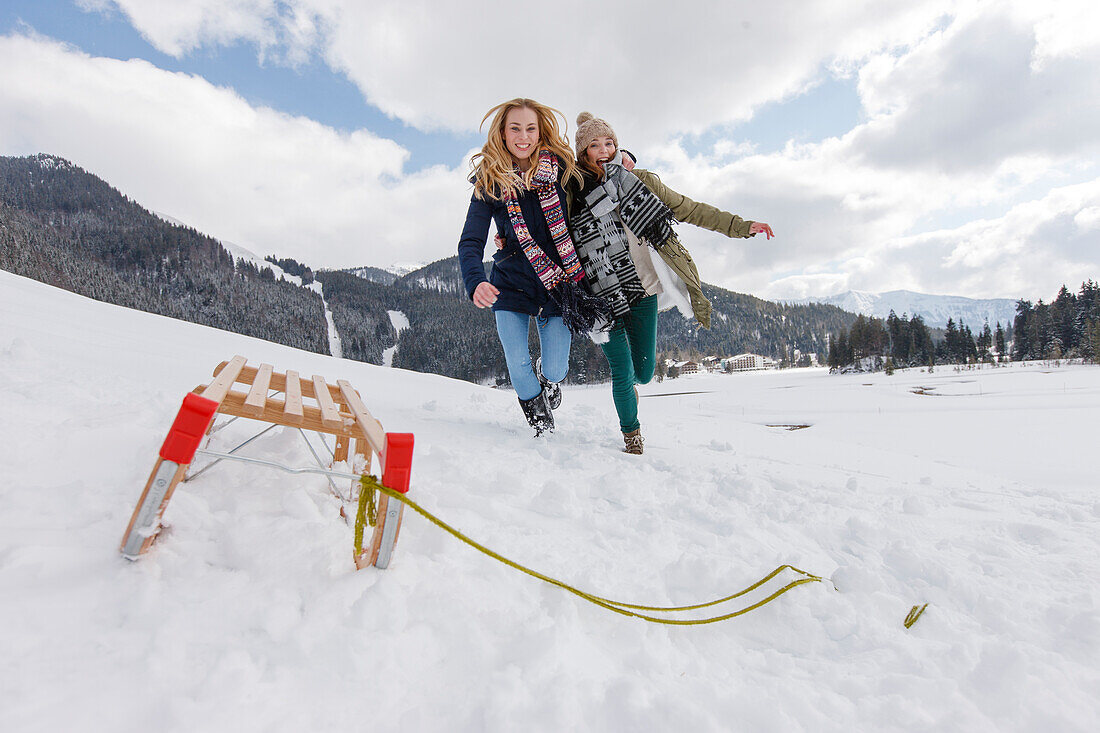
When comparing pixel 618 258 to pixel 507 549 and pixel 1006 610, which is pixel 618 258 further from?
pixel 1006 610

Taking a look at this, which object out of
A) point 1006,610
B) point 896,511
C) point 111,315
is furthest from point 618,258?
point 111,315

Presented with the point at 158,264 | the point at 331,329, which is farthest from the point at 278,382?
the point at 158,264

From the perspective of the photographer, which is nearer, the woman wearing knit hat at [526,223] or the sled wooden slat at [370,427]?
the sled wooden slat at [370,427]

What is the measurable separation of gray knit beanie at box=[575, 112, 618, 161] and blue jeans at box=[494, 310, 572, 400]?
136 cm

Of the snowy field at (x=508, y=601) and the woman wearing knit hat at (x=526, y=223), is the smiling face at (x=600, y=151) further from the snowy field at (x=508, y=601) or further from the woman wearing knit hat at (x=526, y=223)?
the snowy field at (x=508, y=601)

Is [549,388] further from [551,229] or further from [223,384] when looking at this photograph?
[223,384]

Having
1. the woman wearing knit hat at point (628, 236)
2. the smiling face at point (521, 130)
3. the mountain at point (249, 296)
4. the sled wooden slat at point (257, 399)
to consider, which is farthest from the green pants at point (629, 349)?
the mountain at point (249, 296)

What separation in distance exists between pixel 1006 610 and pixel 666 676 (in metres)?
1.18

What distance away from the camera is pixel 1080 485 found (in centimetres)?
310

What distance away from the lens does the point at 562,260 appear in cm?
361

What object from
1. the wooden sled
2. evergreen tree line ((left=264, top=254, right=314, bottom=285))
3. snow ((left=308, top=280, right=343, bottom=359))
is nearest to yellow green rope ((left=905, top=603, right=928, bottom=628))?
the wooden sled

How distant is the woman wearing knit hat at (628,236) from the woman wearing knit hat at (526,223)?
15cm

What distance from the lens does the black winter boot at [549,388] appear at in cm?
427

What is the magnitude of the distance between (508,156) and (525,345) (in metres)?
1.44
